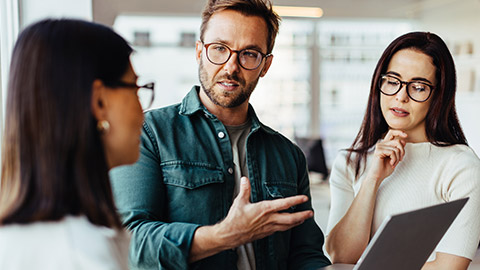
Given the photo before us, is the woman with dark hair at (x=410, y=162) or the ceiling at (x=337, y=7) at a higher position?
the ceiling at (x=337, y=7)

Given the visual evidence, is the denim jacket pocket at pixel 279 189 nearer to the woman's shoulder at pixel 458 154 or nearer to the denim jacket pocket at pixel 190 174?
the denim jacket pocket at pixel 190 174

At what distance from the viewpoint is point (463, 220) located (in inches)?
64.1

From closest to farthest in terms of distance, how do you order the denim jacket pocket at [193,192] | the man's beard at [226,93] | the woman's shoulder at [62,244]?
the woman's shoulder at [62,244] → the denim jacket pocket at [193,192] → the man's beard at [226,93]

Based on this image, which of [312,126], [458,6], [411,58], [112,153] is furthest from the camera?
[312,126]

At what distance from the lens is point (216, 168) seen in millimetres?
1582

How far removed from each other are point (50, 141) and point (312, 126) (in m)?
6.72

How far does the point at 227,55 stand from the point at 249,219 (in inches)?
22.5

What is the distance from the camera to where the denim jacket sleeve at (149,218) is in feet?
4.47

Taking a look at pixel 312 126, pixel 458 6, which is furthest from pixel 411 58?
pixel 312 126

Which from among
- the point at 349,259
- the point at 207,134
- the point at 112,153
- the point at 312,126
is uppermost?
the point at 112,153

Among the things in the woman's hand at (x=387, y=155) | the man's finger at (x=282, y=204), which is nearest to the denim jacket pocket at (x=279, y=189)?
the woman's hand at (x=387, y=155)

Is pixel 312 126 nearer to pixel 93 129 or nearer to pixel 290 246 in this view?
pixel 290 246

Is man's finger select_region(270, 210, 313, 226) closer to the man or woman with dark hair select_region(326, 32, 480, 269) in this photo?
the man

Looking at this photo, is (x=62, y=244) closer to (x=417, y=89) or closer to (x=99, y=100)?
(x=99, y=100)
